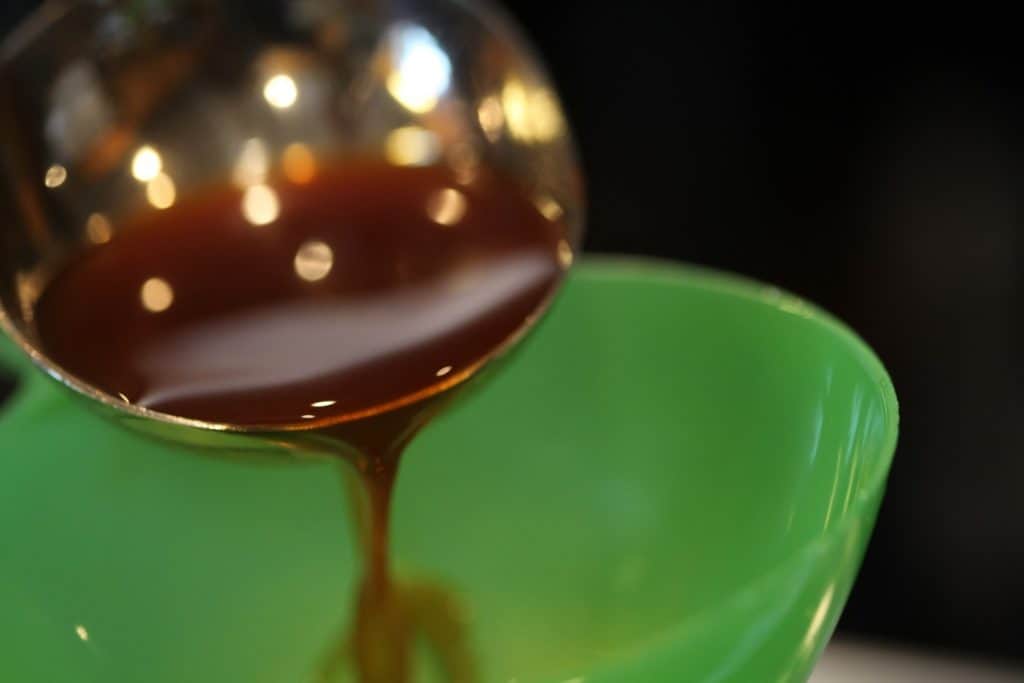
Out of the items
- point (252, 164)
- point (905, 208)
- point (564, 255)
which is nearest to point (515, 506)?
point (564, 255)

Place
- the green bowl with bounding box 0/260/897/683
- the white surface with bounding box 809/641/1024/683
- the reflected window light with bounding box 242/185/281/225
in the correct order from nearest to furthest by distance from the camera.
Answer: the green bowl with bounding box 0/260/897/683 < the reflected window light with bounding box 242/185/281/225 < the white surface with bounding box 809/641/1024/683

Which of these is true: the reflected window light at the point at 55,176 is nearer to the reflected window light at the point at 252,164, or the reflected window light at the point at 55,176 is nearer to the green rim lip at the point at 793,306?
the reflected window light at the point at 252,164

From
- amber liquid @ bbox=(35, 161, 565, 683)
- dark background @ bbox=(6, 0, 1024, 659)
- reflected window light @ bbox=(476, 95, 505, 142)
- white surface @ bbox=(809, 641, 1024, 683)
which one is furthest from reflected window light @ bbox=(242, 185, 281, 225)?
white surface @ bbox=(809, 641, 1024, 683)

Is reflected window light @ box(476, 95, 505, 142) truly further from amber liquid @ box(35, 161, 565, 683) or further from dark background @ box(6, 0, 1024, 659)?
dark background @ box(6, 0, 1024, 659)

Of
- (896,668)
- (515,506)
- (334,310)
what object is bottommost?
(896,668)

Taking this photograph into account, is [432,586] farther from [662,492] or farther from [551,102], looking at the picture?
[551,102]

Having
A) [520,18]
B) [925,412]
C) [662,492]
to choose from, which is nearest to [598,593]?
[662,492]

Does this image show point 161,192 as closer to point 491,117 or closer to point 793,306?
point 491,117
